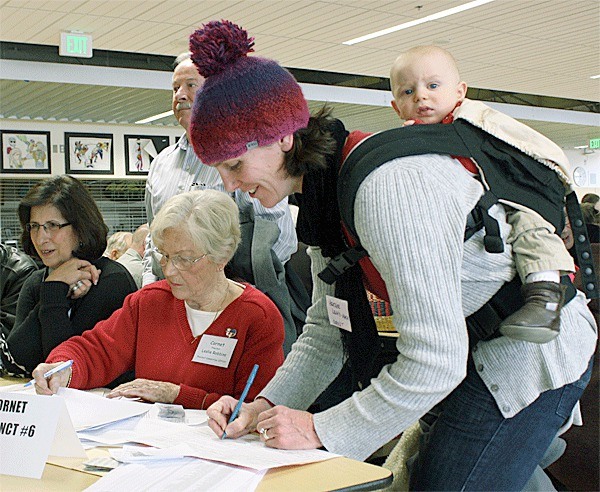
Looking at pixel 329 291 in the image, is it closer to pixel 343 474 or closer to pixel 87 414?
pixel 343 474

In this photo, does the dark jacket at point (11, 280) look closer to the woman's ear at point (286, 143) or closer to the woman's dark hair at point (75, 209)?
the woman's dark hair at point (75, 209)

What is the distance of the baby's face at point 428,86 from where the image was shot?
2.90m

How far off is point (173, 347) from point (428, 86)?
53.3 inches

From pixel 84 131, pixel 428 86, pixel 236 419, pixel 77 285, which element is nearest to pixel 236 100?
pixel 236 419

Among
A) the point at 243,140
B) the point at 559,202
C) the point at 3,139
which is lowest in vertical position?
the point at 3,139

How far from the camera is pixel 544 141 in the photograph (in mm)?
1714

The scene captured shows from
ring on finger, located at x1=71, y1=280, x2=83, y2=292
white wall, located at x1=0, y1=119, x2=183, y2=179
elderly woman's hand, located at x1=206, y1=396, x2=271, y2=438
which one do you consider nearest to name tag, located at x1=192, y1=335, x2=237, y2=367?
elderly woman's hand, located at x1=206, y1=396, x2=271, y2=438

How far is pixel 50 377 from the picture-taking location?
2342mm

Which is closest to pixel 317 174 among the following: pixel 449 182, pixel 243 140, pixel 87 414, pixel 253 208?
pixel 243 140

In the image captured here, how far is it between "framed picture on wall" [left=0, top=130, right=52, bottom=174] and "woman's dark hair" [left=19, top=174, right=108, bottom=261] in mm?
6779

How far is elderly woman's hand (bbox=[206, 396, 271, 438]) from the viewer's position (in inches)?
68.6

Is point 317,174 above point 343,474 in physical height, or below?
above

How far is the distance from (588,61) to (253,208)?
8.58m

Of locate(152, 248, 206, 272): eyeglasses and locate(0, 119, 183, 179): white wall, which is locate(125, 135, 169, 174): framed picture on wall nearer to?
locate(0, 119, 183, 179): white wall
